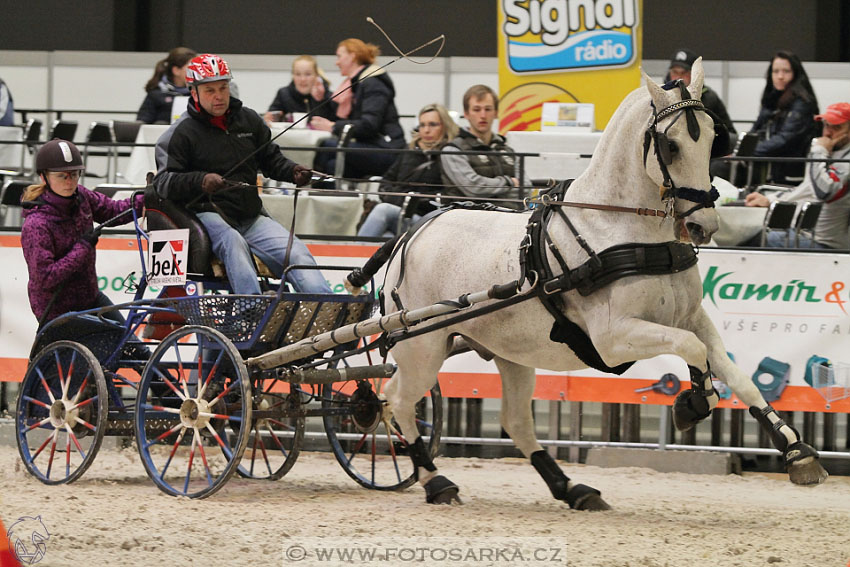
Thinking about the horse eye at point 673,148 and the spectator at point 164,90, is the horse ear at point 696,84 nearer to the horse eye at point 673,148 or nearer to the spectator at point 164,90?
the horse eye at point 673,148

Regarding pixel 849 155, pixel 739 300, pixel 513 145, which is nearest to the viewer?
pixel 739 300

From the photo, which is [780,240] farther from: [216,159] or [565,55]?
[216,159]

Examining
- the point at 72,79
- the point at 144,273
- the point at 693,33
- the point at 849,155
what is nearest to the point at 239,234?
the point at 144,273

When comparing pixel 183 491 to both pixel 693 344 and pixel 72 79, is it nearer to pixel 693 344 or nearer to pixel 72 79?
pixel 693 344

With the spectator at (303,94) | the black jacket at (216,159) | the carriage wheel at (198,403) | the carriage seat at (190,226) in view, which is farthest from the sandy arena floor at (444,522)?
the spectator at (303,94)

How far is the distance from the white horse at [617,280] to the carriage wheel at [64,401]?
1731 mm

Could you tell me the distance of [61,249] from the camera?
7.11 metres

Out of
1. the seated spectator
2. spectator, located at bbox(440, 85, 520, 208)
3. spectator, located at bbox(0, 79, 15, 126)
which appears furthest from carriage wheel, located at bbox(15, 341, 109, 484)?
spectator, located at bbox(0, 79, 15, 126)

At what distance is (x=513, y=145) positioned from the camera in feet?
29.6

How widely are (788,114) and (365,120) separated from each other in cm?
322

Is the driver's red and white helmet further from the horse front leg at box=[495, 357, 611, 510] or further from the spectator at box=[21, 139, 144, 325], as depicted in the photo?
the horse front leg at box=[495, 357, 611, 510]

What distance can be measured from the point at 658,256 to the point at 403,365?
5.47 feet

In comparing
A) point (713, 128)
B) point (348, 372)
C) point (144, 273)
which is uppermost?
point (713, 128)

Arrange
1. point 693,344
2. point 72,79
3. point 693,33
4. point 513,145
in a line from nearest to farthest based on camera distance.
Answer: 1. point 693,344
2. point 513,145
3. point 72,79
4. point 693,33
